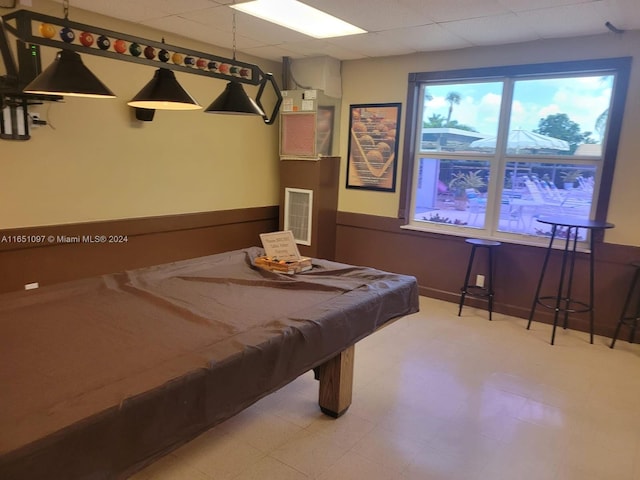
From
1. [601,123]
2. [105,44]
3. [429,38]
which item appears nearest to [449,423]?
[105,44]

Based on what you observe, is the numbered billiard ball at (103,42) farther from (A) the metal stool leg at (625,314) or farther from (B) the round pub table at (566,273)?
(A) the metal stool leg at (625,314)

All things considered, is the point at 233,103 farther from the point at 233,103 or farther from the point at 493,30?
the point at 493,30

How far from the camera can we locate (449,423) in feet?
8.39

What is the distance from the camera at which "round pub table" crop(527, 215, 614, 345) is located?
363 cm

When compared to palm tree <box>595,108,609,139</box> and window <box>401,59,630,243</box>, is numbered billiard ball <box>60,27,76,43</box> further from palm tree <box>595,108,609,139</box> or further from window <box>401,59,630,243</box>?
palm tree <box>595,108,609,139</box>

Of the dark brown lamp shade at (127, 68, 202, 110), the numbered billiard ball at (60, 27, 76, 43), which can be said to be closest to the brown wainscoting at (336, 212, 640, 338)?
the dark brown lamp shade at (127, 68, 202, 110)

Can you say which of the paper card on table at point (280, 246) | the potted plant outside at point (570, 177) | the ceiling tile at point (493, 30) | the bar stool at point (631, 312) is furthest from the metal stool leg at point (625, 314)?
the paper card on table at point (280, 246)

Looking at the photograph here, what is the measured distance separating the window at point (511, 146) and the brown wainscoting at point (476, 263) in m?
0.18

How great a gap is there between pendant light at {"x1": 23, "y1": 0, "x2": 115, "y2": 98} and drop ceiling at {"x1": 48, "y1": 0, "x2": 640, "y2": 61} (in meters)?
1.49

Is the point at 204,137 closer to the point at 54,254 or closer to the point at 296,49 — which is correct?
the point at 296,49

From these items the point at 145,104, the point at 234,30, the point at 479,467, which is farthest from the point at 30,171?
the point at 479,467

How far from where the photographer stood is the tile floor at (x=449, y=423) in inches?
85.0

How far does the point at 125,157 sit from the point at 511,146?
3432 mm

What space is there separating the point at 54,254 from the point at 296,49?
285 centimetres
